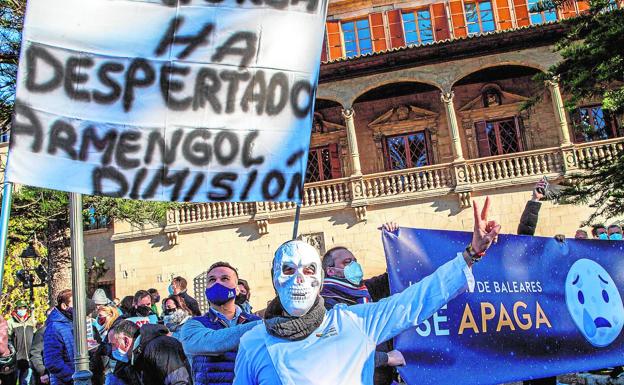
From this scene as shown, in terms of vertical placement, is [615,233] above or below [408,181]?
below

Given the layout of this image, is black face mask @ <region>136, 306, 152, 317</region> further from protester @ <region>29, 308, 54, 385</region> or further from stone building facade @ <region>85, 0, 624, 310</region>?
stone building facade @ <region>85, 0, 624, 310</region>

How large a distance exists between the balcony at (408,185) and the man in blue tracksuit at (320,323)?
51.0ft

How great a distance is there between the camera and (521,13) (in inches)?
760

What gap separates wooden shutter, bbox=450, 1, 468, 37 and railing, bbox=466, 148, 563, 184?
16.2 feet

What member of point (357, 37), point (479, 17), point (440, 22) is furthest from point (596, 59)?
point (357, 37)

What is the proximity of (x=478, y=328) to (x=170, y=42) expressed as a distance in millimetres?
3627

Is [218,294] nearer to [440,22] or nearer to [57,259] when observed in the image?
[57,259]

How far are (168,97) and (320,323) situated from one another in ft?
5.94

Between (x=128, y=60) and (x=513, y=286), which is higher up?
(x=128, y=60)

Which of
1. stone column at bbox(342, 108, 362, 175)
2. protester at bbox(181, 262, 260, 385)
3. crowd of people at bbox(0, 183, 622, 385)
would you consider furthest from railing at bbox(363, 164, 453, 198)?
protester at bbox(181, 262, 260, 385)

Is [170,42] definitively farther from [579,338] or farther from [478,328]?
[579,338]

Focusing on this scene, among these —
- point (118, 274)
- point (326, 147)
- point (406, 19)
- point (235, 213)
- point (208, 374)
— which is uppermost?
point (406, 19)

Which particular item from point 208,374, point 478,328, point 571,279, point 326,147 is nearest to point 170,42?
point 208,374

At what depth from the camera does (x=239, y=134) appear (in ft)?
11.6
